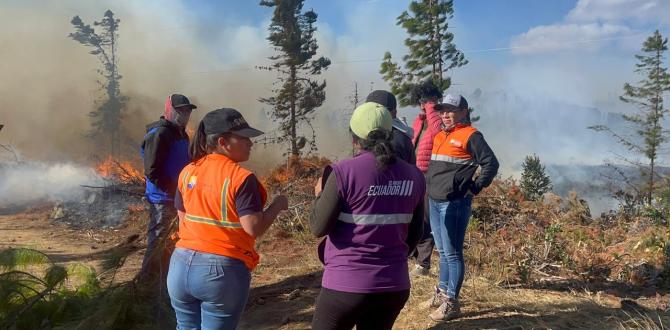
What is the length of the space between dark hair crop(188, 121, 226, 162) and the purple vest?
0.72 m

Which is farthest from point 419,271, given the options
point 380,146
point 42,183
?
point 42,183

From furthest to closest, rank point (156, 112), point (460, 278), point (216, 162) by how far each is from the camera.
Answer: point (156, 112) < point (460, 278) < point (216, 162)

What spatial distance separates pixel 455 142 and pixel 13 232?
36.0 ft

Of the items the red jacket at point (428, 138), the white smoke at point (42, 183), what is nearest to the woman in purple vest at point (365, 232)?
the red jacket at point (428, 138)

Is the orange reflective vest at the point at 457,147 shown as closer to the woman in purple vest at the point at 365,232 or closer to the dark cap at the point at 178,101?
the woman in purple vest at the point at 365,232

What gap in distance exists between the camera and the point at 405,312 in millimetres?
4867

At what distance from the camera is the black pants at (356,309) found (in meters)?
2.57

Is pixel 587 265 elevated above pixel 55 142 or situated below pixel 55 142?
below

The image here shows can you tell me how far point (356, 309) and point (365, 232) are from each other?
0.39 meters

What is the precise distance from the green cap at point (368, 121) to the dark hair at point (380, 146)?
0.03m

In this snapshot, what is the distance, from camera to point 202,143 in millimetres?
2852

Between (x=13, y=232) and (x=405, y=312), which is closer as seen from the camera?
(x=405, y=312)

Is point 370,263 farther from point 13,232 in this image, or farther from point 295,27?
point 295,27

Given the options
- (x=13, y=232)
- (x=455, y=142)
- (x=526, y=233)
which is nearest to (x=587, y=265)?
(x=526, y=233)
